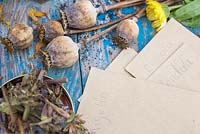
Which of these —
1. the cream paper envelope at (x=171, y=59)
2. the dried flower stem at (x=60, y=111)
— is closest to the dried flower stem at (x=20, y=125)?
the dried flower stem at (x=60, y=111)

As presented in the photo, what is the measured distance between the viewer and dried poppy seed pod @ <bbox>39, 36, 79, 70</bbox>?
0.89 meters

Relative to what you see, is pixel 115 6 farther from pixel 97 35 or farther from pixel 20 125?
pixel 20 125

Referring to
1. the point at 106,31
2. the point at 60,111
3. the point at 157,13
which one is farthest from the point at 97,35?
the point at 60,111

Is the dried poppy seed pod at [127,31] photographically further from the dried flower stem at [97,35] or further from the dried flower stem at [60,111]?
the dried flower stem at [60,111]

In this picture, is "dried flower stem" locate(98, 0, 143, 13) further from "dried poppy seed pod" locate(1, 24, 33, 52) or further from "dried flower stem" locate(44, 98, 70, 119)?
"dried flower stem" locate(44, 98, 70, 119)

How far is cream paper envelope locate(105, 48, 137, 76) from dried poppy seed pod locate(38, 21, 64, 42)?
123 mm

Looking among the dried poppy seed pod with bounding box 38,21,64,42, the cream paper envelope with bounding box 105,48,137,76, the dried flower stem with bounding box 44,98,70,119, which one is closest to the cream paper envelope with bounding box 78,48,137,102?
the cream paper envelope with bounding box 105,48,137,76

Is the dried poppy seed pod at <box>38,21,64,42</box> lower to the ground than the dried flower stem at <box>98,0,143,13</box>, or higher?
lower

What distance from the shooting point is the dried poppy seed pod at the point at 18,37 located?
0.89m

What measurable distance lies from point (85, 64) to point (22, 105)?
25 centimetres

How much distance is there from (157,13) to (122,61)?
124 mm

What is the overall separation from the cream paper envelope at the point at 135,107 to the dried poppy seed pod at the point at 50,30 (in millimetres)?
105

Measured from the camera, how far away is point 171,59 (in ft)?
3.18

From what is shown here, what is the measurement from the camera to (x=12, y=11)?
3.18 feet
